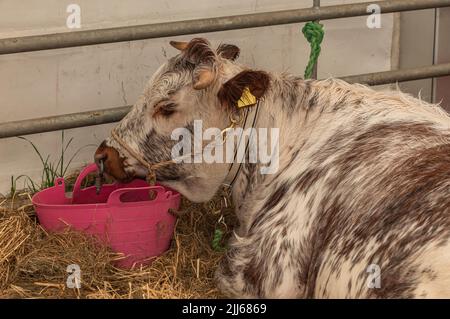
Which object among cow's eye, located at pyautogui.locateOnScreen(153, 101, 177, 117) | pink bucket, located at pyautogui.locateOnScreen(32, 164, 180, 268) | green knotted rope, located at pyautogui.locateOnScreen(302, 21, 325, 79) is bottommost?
pink bucket, located at pyautogui.locateOnScreen(32, 164, 180, 268)

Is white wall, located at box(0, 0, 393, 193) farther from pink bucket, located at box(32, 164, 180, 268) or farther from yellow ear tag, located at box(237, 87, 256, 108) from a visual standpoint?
yellow ear tag, located at box(237, 87, 256, 108)

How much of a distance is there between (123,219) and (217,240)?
0.52m

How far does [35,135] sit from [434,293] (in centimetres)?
288

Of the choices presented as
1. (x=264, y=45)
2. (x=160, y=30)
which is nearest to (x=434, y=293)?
(x=160, y=30)

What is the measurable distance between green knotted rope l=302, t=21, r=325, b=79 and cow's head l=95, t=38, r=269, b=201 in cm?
70

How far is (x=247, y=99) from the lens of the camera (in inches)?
203

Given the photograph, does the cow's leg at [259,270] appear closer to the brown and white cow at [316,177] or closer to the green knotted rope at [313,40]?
the brown and white cow at [316,177]

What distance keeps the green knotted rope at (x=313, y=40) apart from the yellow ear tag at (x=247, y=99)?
0.96m

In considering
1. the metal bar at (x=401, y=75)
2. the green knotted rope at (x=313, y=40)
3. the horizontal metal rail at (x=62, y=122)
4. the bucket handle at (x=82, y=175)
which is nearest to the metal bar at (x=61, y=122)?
the horizontal metal rail at (x=62, y=122)

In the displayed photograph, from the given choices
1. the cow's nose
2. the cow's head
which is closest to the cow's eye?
the cow's head

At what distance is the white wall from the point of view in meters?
6.27

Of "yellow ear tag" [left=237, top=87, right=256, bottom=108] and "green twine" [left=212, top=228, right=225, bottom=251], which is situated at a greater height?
"yellow ear tag" [left=237, top=87, right=256, bottom=108]

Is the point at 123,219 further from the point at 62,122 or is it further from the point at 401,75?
the point at 401,75

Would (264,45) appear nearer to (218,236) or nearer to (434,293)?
(218,236)
